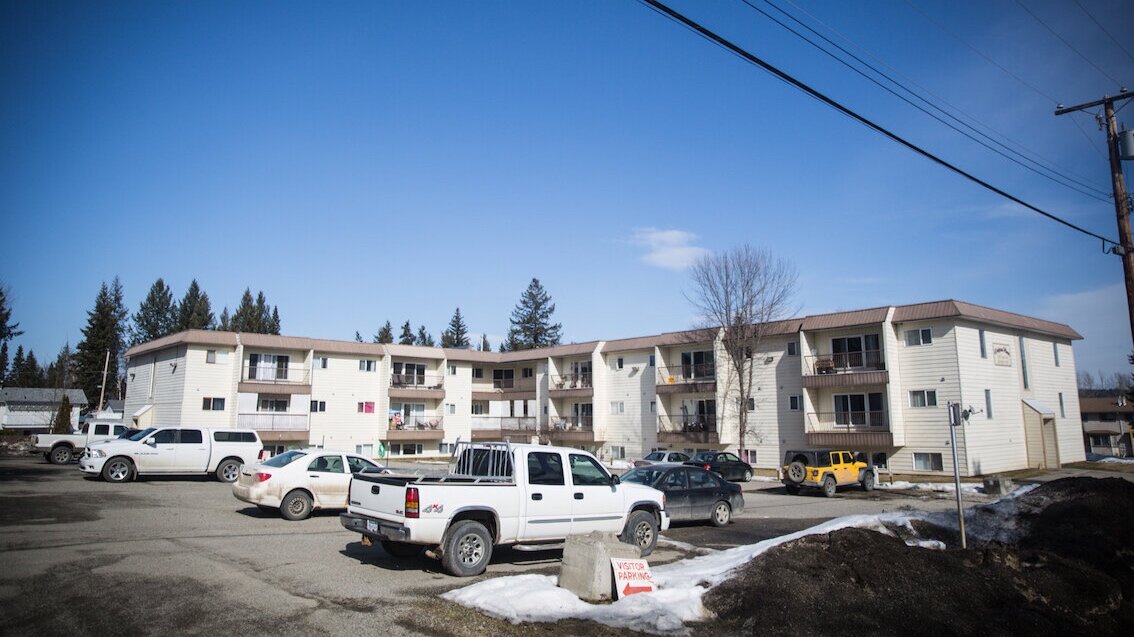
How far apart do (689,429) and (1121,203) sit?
92.6 feet

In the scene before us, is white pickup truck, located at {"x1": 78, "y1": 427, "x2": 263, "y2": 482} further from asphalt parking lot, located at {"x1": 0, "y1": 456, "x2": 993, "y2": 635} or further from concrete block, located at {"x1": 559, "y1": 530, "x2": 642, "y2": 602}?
concrete block, located at {"x1": 559, "y1": 530, "x2": 642, "y2": 602}

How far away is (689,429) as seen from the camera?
4228cm

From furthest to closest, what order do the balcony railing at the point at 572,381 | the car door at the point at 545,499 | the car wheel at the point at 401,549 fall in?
the balcony railing at the point at 572,381 → the car wheel at the point at 401,549 → the car door at the point at 545,499

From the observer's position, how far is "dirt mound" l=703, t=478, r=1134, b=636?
8039 mm

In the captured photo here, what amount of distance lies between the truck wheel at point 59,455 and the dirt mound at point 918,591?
114 ft

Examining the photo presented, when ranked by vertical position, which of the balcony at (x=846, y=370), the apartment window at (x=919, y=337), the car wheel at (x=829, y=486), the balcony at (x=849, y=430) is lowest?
the car wheel at (x=829, y=486)

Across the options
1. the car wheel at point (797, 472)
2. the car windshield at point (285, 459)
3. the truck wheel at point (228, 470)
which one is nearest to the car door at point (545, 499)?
the car windshield at point (285, 459)

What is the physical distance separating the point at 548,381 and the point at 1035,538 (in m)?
39.3

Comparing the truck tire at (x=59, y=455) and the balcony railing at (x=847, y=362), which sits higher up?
the balcony railing at (x=847, y=362)

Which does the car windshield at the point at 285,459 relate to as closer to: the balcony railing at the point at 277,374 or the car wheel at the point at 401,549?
the car wheel at the point at 401,549

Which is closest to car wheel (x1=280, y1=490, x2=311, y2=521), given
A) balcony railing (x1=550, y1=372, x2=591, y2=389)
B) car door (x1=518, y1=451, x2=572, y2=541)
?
car door (x1=518, y1=451, x2=572, y2=541)

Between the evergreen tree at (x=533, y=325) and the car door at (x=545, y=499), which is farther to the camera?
Result: the evergreen tree at (x=533, y=325)

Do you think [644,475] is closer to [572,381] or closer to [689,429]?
[689,429]

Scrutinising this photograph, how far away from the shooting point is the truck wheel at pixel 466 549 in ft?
32.8
